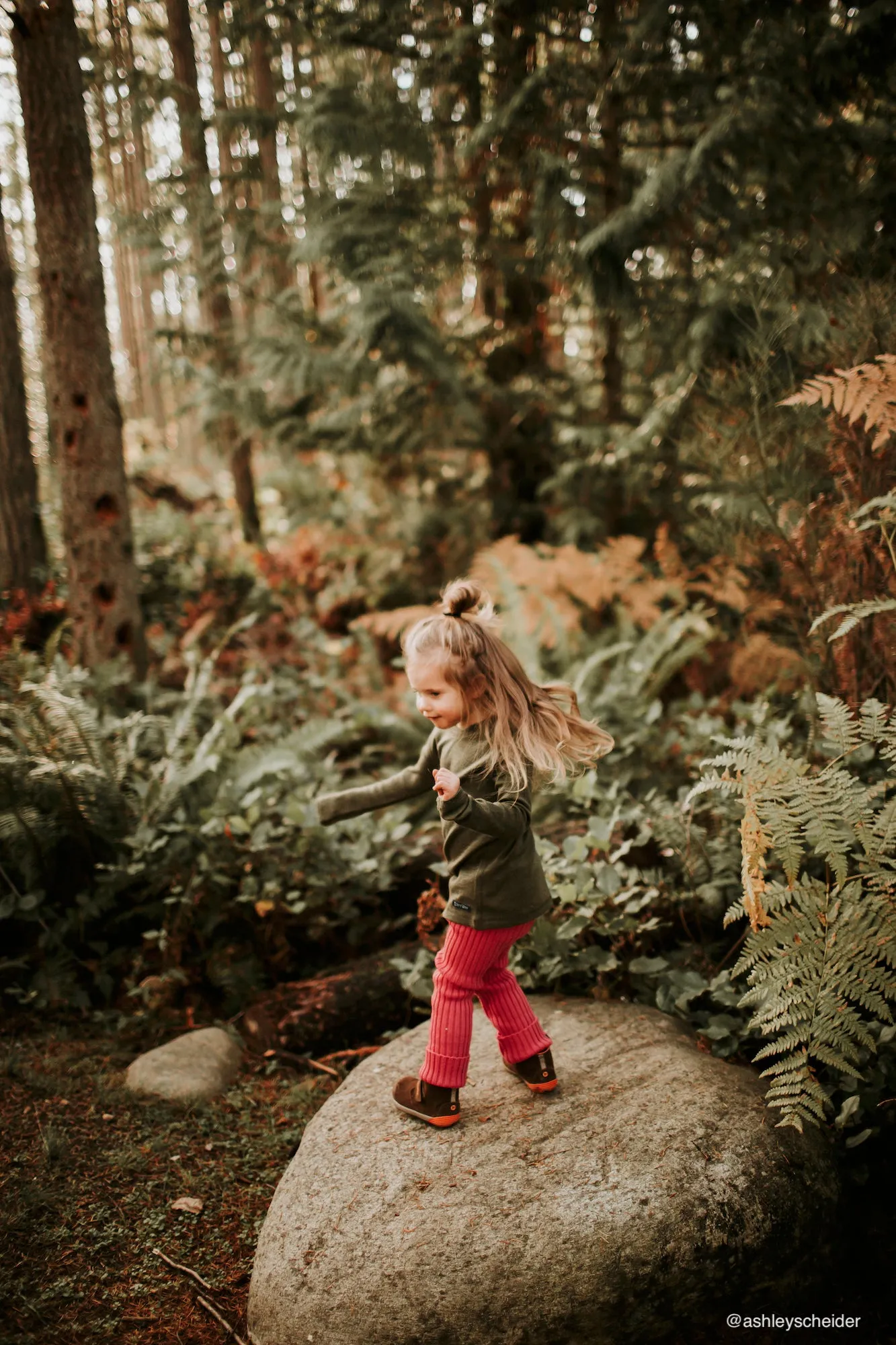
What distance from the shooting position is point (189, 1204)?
2701 mm

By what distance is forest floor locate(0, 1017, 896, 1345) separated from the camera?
2311mm

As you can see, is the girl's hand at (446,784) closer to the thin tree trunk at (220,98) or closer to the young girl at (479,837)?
the young girl at (479,837)

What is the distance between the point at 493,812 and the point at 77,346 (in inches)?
166

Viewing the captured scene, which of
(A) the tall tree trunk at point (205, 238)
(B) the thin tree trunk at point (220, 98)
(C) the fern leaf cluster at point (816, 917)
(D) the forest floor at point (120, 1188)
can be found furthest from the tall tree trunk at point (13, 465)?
(C) the fern leaf cluster at point (816, 917)

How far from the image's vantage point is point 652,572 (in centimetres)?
681

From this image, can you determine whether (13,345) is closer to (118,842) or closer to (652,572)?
(118,842)

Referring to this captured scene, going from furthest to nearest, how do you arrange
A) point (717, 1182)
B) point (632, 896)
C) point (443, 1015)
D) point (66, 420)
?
point (66, 420) → point (632, 896) → point (443, 1015) → point (717, 1182)

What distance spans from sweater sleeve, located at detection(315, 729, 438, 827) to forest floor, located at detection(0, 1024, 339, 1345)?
1.26m

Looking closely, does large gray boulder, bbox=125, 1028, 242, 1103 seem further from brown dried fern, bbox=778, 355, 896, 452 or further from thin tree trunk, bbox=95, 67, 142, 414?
thin tree trunk, bbox=95, 67, 142, 414

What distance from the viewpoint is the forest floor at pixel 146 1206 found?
2.31m

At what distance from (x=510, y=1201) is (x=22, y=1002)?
2413 millimetres

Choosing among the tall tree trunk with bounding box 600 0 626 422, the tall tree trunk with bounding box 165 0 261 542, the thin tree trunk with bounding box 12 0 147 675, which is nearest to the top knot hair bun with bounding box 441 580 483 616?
the thin tree trunk with bounding box 12 0 147 675

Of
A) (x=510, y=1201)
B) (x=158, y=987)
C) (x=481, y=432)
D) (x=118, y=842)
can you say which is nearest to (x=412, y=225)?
(x=481, y=432)

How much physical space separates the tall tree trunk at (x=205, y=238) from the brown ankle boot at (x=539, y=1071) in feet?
20.7
